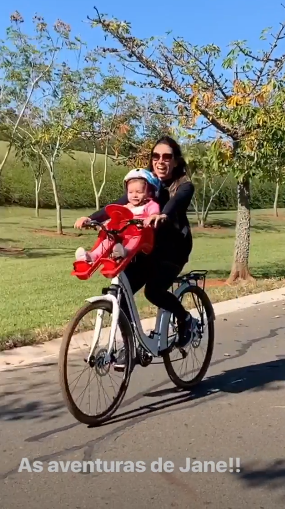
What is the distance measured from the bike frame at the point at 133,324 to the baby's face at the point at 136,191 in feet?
1.71

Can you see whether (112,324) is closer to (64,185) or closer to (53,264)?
(53,264)

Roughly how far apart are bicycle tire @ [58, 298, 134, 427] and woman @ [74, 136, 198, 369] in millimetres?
90

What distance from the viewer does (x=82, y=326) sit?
448cm

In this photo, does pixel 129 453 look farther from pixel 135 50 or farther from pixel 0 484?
pixel 135 50

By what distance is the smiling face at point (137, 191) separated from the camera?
4.61 metres

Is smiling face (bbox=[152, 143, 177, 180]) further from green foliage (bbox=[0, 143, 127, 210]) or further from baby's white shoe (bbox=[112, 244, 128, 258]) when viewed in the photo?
green foliage (bbox=[0, 143, 127, 210])

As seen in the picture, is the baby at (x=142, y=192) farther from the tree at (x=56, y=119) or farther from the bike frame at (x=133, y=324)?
the tree at (x=56, y=119)

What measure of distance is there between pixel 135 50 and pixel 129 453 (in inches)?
348

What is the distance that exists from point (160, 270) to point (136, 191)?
1.93 ft

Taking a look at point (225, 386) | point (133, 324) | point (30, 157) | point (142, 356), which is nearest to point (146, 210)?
point (133, 324)

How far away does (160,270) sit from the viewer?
15.8 ft

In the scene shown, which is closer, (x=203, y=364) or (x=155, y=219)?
(x=155, y=219)

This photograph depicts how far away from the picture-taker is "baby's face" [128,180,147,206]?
4609 mm

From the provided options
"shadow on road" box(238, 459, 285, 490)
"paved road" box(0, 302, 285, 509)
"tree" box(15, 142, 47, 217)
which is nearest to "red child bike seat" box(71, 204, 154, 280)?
"paved road" box(0, 302, 285, 509)
